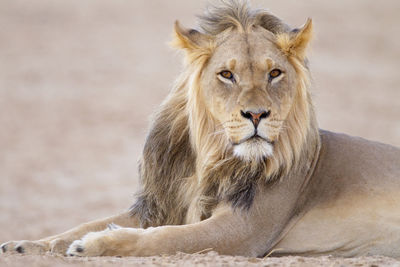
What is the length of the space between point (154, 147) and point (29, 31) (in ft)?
45.4

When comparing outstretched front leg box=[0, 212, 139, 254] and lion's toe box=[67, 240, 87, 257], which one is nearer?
lion's toe box=[67, 240, 87, 257]

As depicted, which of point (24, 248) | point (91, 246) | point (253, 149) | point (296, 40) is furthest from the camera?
point (296, 40)

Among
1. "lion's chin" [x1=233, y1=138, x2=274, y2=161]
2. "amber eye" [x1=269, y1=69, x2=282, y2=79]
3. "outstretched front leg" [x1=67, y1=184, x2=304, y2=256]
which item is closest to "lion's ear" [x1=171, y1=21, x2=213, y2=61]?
"amber eye" [x1=269, y1=69, x2=282, y2=79]

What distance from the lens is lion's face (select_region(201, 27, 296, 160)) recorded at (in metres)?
4.44

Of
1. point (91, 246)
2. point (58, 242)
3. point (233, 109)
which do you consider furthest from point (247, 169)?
point (58, 242)

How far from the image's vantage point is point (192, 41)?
482cm

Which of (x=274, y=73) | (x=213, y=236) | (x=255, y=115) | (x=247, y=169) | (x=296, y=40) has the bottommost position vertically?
(x=213, y=236)

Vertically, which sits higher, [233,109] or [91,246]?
[233,109]

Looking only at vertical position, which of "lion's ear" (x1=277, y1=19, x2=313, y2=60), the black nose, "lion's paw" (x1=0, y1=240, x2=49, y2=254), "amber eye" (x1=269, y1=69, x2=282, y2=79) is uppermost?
"lion's ear" (x1=277, y1=19, x2=313, y2=60)

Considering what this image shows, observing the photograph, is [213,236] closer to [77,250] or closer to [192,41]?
[77,250]

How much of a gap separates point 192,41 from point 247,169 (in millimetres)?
850

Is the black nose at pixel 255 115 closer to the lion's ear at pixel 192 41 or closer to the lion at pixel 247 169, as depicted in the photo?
the lion at pixel 247 169

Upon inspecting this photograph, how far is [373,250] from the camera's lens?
4.93 m

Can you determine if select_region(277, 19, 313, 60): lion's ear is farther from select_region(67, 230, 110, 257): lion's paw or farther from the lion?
select_region(67, 230, 110, 257): lion's paw
